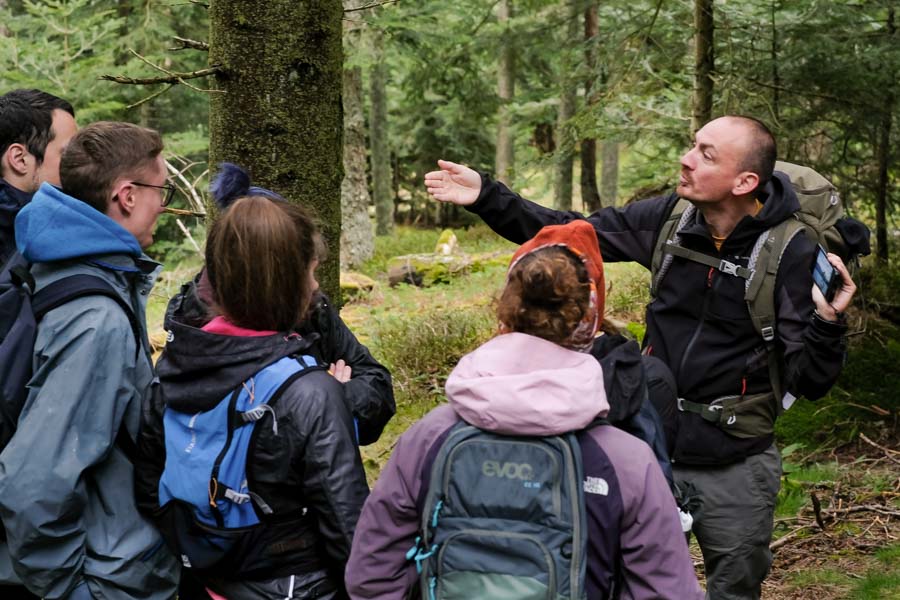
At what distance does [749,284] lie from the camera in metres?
3.43

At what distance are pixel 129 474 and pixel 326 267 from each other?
141cm

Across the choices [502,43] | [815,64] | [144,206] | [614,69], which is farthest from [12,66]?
[144,206]

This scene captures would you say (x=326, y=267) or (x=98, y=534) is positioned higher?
(x=326, y=267)

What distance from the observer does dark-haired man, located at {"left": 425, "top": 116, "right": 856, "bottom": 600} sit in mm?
3467

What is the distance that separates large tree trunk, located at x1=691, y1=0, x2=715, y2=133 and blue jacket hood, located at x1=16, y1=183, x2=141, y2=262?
610 cm

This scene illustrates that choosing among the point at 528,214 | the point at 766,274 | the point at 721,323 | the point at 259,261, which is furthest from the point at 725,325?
the point at 259,261

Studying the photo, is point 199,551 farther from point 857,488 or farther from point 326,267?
point 857,488

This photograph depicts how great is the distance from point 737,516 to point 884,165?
6320mm

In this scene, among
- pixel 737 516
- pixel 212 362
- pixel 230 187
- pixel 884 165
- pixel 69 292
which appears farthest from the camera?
pixel 884 165

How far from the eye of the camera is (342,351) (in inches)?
116

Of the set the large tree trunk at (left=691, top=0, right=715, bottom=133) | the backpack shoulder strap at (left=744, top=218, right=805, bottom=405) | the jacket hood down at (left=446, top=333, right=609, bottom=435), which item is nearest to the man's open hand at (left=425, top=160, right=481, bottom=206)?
the backpack shoulder strap at (left=744, top=218, right=805, bottom=405)

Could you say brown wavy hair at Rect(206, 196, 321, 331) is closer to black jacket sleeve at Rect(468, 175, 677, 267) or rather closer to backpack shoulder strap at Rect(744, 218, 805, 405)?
black jacket sleeve at Rect(468, 175, 677, 267)

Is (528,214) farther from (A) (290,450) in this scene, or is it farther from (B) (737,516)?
(A) (290,450)

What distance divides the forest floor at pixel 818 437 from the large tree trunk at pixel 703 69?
221cm
